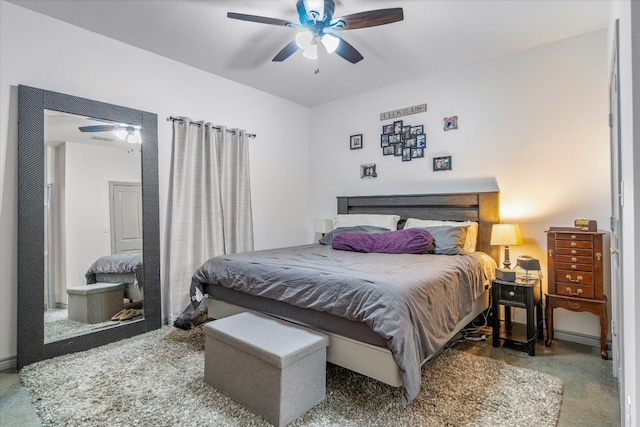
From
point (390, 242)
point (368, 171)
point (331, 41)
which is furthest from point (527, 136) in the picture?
point (331, 41)

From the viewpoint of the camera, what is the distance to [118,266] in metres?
3.02

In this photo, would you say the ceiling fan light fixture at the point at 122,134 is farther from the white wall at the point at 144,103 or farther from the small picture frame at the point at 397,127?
the small picture frame at the point at 397,127

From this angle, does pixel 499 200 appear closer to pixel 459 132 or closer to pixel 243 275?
pixel 459 132

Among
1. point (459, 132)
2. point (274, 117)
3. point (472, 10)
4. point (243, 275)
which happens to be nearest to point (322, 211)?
point (274, 117)

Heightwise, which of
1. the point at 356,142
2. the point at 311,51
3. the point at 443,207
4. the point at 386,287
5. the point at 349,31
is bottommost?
the point at 386,287

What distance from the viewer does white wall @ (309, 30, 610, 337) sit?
284 cm

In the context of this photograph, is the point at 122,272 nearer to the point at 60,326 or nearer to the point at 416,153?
the point at 60,326

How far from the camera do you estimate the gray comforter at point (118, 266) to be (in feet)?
9.47

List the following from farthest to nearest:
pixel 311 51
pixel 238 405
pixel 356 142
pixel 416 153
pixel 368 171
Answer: pixel 356 142
pixel 368 171
pixel 416 153
pixel 311 51
pixel 238 405

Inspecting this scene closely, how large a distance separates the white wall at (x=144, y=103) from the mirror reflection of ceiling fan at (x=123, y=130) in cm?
23

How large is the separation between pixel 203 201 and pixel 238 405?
88.7 inches

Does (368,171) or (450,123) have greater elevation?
(450,123)

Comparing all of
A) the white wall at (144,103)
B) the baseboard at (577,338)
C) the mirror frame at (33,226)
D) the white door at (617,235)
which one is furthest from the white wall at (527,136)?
the mirror frame at (33,226)

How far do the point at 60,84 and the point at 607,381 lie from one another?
4670mm
